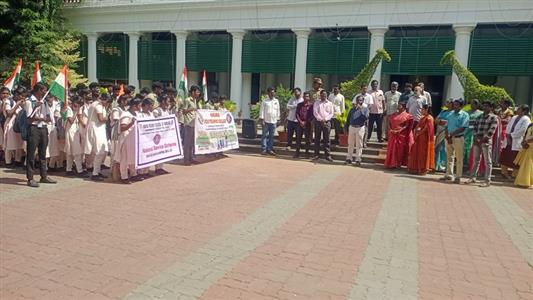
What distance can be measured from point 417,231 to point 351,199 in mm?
1834

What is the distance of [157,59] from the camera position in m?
23.1

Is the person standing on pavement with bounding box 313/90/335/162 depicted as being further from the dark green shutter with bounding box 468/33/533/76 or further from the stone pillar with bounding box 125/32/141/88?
the stone pillar with bounding box 125/32/141/88

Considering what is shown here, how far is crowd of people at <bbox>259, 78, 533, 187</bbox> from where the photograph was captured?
9.78 meters

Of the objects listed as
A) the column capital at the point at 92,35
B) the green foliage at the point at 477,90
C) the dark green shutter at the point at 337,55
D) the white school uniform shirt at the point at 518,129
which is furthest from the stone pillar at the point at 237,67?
the white school uniform shirt at the point at 518,129

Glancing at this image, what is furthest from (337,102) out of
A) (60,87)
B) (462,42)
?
(60,87)

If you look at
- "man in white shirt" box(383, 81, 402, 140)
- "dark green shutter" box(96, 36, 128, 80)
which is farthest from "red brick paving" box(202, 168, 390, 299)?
"dark green shutter" box(96, 36, 128, 80)

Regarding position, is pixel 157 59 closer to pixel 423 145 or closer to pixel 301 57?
pixel 301 57

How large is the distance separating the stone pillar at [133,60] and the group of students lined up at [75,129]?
1403 centimetres

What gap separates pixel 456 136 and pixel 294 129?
185 inches

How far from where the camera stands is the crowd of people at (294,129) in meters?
8.34

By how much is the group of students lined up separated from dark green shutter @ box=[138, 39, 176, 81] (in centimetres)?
1322

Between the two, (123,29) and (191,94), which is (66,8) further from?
(191,94)

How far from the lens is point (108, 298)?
12.5ft

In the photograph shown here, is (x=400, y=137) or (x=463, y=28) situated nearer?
(x=400, y=137)
